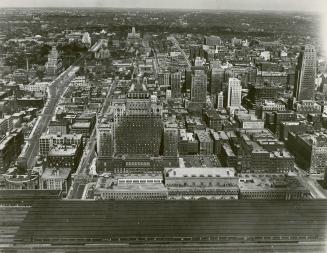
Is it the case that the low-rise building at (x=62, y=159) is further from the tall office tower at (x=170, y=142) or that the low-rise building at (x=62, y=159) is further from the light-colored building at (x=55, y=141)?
the tall office tower at (x=170, y=142)

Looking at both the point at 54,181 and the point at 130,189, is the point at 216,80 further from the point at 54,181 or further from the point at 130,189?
the point at 54,181

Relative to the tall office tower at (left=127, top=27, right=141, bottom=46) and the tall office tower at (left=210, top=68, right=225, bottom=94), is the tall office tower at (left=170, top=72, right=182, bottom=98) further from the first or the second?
the tall office tower at (left=127, top=27, right=141, bottom=46)

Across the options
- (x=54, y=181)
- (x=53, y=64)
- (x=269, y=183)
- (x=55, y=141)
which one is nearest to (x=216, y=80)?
(x=53, y=64)

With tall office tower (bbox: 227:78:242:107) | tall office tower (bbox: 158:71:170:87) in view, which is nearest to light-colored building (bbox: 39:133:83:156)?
tall office tower (bbox: 158:71:170:87)

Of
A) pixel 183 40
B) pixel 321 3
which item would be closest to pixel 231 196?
pixel 321 3

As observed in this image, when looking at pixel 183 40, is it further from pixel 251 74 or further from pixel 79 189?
pixel 79 189
